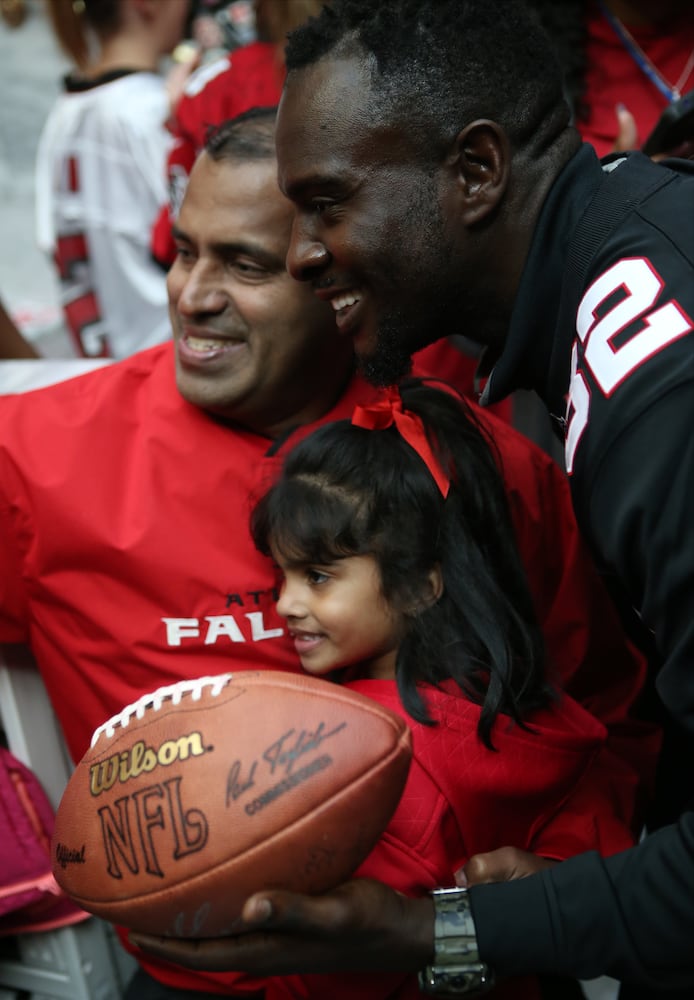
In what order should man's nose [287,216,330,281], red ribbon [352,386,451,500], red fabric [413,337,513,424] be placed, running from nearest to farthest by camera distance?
1. man's nose [287,216,330,281]
2. red ribbon [352,386,451,500]
3. red fabric [413,337,513,424]

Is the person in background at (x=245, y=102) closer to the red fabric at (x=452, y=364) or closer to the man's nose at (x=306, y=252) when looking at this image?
the red fabric at (x=452, y=364)

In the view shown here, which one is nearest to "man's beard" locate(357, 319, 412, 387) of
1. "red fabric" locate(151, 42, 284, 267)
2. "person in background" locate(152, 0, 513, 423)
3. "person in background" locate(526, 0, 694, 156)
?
"person in background" locate(152, 0, 513, 423)

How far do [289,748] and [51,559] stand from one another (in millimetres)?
770

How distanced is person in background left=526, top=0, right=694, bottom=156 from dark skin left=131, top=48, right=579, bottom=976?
1.23 meters

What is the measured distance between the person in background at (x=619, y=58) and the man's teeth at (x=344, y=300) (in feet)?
4.24

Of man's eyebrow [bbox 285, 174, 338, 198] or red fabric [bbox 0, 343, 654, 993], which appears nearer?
man's eyebrow [bbox 285, 174, 338, 198]

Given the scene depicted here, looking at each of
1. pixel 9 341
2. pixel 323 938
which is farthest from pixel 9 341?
pixel 323 938

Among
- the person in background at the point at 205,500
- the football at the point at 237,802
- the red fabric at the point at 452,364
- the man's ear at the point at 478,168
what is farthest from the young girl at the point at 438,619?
the red fabric at the point at 452,364

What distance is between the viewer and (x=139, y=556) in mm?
1987

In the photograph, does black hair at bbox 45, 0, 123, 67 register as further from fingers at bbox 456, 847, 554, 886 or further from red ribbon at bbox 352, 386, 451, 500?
fingers at bbox 456, 847, 554, 886

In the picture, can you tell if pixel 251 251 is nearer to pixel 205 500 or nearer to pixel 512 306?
pixel 205 500

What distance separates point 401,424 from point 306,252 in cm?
37

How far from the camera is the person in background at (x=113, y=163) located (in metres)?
4.00

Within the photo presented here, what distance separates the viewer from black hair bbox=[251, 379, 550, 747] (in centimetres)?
186
